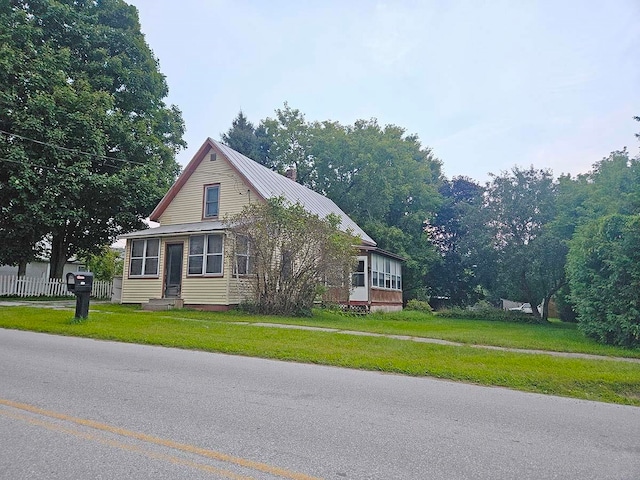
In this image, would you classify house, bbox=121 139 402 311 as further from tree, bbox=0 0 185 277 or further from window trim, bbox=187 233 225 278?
tree, bbox=0 0 185 277

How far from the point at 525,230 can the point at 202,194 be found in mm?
18099

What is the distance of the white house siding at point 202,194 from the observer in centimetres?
2120

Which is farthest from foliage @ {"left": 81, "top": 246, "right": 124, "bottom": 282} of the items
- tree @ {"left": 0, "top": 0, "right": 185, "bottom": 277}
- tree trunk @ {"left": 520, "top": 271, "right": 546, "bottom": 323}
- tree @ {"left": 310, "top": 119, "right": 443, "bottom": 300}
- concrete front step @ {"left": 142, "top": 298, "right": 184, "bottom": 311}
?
tree trunk @ {"left": 520, "top": 271, "right": 546, "bottom": 323}

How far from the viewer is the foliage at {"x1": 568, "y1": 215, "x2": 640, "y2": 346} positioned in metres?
12.3

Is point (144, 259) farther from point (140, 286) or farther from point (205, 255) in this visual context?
point (205, 255)

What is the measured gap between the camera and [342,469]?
3766mm

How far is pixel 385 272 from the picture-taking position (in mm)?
27750

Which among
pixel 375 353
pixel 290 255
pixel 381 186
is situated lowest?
pixel 375 353

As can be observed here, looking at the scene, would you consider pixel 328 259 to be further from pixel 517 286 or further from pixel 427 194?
pixel 427 194

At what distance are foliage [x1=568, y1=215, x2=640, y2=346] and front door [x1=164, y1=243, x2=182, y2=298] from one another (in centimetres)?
1496

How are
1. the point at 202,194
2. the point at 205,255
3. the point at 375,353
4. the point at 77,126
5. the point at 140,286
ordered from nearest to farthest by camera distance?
the point at 375,353, the point at 205,255, the point at 140,286, the point at 202,194, the point at 77,126

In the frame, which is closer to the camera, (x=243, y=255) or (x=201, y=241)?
(x=243, y=255)

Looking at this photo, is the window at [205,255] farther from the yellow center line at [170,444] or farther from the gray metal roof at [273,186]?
the yellow center line at [170,444]

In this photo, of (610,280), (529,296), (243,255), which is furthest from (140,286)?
(529,296)
